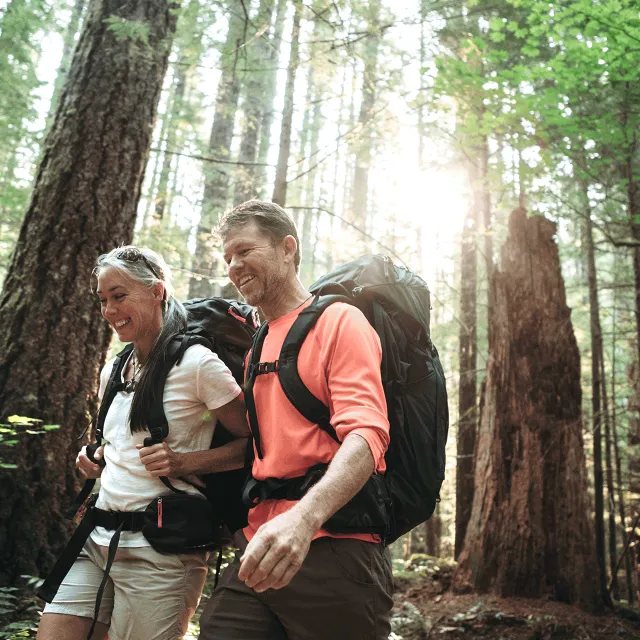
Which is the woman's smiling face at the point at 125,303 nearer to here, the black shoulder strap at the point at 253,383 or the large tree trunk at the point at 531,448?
the black shoulder strap at the point at 253,383

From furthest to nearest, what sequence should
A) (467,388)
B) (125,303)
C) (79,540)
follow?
(467,388) → (125,303) → (79,540)

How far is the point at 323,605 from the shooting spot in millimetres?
2018

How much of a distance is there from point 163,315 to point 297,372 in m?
1.08

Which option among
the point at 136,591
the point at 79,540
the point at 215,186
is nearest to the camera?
the point at 136,591

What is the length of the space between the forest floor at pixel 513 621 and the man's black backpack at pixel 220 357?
4442 mm

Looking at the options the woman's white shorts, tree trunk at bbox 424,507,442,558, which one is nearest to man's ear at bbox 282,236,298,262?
the woman's white shorts

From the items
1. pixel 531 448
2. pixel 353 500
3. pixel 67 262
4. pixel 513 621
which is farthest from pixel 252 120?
pixel 353 500

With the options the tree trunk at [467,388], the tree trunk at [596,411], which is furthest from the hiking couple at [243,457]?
the tree trunk at [467,388]

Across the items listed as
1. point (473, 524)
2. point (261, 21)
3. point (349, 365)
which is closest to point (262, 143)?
point (261, 21)

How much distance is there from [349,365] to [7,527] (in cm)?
358

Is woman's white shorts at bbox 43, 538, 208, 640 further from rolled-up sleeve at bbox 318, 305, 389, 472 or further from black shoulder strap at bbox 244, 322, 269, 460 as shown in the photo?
rolled-up sleeve at bbox 318, 305, 389, 472

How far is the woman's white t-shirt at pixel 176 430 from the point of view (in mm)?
2582

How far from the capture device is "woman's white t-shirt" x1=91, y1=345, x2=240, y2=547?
258cm

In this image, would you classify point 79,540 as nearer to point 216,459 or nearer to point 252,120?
point 216,459
